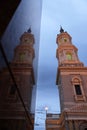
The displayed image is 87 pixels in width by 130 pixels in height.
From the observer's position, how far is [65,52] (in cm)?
2352

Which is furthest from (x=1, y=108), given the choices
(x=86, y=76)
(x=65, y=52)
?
(x=65, y=52)

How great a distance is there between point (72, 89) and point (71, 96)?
0.89 m

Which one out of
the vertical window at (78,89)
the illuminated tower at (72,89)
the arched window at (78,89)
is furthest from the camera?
the vertical window at (78,89)

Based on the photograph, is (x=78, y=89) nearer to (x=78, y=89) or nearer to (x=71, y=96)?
(x=78, y=89)

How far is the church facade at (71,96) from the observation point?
50.9 feet

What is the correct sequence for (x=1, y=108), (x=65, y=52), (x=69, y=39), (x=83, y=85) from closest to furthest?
(x=1, y=108)
(x=83, y=85)
(x=65, y=52)
(x=69, y=39)

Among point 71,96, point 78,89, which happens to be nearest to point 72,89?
point 78,89

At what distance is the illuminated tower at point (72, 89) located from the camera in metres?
15.5

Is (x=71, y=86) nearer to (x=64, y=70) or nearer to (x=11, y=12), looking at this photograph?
(x=64, y=70)

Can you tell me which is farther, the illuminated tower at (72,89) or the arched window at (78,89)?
the arched window at (78,89)

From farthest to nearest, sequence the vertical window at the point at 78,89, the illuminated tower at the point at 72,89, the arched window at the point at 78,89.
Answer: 1. the vertical window at the point at 78,89
2. the arched window at the point at 78,89
3. the illuminated tower at the point at 72,89

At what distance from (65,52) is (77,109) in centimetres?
940

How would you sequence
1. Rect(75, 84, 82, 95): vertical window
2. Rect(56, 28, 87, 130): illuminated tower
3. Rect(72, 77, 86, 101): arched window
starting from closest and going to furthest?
1. Rect(56, 28, 87, 130): illuminated tower
2. Rect(72, 77, 86, 101): arched window
3. Rect(75, 84, 82, 95): vertical window

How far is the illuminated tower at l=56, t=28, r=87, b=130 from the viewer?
15500mm
